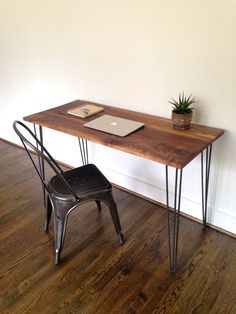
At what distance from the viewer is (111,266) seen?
5.44 ft

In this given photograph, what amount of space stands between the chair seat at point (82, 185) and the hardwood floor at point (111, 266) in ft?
1.36

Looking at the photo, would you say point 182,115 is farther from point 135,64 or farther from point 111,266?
point 111,266

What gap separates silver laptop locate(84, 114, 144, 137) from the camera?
5.31 ft

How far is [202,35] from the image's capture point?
157 centimetres

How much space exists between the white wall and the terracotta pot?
0.16m

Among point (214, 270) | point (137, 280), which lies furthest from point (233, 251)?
point (137, 280)

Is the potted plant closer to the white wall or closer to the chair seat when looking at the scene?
the white wall

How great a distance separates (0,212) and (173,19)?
174cm

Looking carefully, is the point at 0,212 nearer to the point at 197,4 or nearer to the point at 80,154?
the point at 80,154

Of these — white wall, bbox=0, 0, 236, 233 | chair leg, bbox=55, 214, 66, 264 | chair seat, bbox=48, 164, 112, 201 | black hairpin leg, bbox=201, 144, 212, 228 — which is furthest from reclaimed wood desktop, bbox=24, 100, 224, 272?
chair leg, bbox=55, 214, 66, 264

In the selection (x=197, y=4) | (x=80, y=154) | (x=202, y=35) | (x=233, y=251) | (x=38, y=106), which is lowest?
(x=233, y=251)

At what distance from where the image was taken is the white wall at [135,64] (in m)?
1.59

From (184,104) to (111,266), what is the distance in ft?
3.33

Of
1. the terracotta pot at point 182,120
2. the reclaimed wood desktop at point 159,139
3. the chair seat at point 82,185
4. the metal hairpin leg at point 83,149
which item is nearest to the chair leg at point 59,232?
the chair seat at point 82,185
